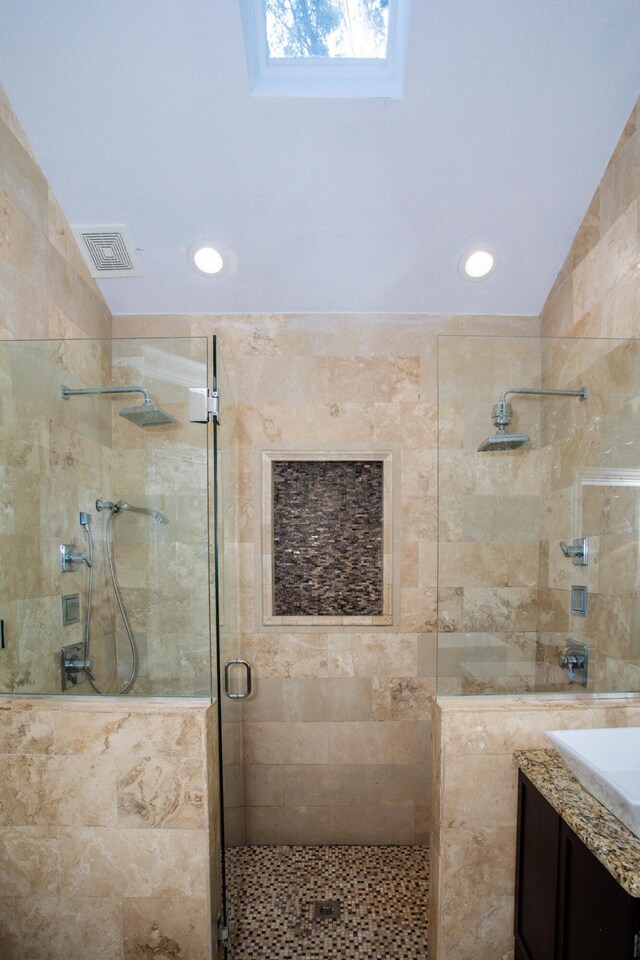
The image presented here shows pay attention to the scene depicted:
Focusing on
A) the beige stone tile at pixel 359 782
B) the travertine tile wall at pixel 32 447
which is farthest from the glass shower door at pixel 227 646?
the travertine tile wall at pixel 32 447

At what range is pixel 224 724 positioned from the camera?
1983 millimetres

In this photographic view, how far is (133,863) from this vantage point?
5.47 feet

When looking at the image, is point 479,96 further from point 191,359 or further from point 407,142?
point 191,359

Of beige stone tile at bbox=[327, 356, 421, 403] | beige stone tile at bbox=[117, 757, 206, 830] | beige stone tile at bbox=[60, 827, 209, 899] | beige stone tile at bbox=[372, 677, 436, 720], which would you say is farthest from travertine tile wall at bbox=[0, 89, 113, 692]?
beige stone tile at bbox=[372, 677, 436, 720]

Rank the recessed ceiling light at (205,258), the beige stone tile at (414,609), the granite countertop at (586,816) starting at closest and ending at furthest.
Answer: the granite countertop at (586,816) < the recessed ceiling light at (205,258) < the beige stone tile at (414,609)

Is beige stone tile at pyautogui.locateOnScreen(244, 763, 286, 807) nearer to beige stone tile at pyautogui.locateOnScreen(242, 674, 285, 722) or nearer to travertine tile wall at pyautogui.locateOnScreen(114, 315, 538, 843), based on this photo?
travertine tile wall at pyautogui.locateOnScreen(114, 315, 538, 843)

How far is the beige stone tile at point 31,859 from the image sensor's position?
1682 millimetres

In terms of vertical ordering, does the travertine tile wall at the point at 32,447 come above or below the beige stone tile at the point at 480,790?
above

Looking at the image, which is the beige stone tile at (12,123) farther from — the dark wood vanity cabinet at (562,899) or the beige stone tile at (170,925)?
the dark wood vanity cabinet at (562,899)

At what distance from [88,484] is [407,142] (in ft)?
5.67

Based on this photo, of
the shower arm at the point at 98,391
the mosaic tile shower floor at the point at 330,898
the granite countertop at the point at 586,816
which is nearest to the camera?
the granite countertop at the point at 586,816

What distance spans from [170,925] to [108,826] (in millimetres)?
370

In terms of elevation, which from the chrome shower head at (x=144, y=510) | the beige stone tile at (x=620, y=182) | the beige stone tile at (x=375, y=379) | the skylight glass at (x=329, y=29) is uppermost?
the skylight glass at (x=329, y=29)

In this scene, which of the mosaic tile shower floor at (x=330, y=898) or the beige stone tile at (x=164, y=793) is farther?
the mosaic tile shower floor at (x=330, y=898)
